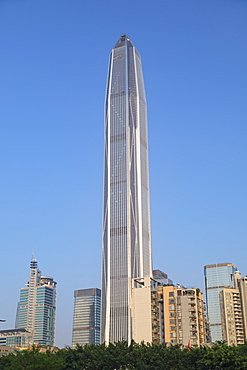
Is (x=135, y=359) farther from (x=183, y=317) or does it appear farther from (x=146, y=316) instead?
(x=146, y=316)

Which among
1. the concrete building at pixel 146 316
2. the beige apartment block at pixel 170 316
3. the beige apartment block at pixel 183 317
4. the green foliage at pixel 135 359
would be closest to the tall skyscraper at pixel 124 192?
the concrete building at pixel 146 316

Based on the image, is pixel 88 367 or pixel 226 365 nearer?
pixel 226 365

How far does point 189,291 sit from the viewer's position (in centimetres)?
11381

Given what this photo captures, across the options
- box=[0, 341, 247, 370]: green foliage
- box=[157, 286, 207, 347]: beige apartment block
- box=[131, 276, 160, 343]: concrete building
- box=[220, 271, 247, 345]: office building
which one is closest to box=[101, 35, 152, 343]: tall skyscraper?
box=[131, 276, 160, 343]: concrete building

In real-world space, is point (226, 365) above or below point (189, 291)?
below

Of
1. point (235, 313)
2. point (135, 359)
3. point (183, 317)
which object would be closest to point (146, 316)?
point (183, 317)

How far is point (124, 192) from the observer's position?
158 m

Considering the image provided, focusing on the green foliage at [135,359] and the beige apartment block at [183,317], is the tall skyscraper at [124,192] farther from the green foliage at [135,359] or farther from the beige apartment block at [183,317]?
the green foliage at [135,359]

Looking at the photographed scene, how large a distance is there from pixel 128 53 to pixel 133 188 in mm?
50760

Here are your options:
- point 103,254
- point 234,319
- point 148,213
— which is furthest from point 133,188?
point 234,319

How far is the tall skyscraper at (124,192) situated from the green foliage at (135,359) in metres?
74.9

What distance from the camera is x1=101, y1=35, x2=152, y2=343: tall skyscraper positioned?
144 metres

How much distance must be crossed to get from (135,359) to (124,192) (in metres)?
98.9

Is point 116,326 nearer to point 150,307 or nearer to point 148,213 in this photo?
point 150,307
